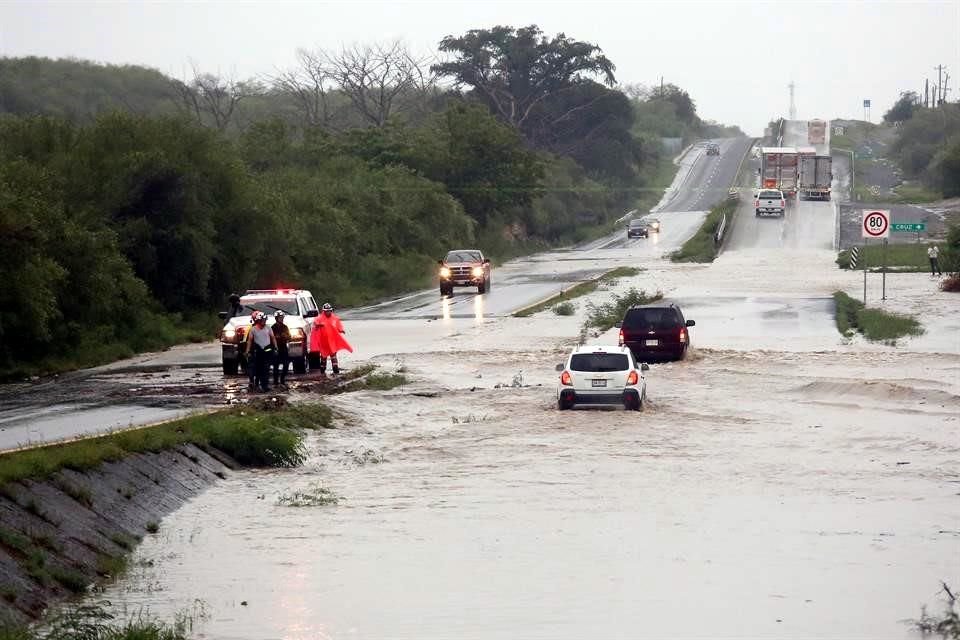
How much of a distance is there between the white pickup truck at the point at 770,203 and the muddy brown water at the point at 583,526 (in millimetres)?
68227

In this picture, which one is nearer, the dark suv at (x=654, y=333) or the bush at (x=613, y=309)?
the dark suv at (x=654, y=333)

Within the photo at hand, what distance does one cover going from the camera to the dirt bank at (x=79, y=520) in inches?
646

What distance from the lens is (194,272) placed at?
48375 millimetres

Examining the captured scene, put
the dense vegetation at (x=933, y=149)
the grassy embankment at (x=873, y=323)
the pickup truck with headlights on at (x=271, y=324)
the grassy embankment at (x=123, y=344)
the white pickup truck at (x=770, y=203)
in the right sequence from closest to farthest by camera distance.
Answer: the pickup truck with headlights on at (x=271, y=324) → the grassy embankment at (x=123, y=344) → the grassy embankment at (x=873, y=323) → the white pickup truck at (x=770, y=203) → the dense vegetation at (x=933, y=149)

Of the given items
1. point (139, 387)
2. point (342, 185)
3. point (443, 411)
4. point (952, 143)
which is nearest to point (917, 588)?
point (443, 411)

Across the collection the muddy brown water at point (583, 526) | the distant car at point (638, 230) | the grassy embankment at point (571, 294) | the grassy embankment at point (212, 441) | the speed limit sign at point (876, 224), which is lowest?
the muddy brown water at point (583, 526)

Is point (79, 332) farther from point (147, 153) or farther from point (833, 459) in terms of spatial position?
point (833, 459)

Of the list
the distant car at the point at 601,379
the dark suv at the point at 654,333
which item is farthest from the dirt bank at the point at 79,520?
the dark suv at the point at 654,333

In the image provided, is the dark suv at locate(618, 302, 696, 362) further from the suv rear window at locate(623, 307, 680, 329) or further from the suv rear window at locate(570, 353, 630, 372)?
the suv rear window at locate(570, 353, 630, 372)

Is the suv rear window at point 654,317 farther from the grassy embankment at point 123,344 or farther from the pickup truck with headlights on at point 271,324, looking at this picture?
the grassy embankment at point 123,344

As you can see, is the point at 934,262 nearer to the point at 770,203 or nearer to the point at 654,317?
the point at 770,203

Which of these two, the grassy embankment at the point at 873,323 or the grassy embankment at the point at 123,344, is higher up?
the grassy embankment at the point at 123,344

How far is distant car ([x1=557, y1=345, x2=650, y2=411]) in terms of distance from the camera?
29312 mm

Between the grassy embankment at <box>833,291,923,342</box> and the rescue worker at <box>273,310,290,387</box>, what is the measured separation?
18.9 m
